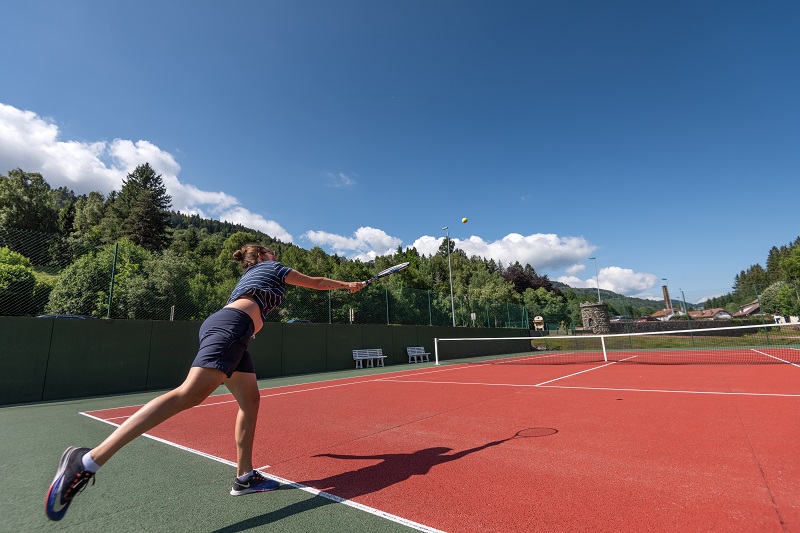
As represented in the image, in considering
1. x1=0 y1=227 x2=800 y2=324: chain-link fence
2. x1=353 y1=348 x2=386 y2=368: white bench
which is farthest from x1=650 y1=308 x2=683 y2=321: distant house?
x1=0 y1=227 x2=800 y2=324: chain-link fence

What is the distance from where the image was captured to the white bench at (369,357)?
1686cm

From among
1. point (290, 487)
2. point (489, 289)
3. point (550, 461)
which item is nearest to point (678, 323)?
point (489, 289)

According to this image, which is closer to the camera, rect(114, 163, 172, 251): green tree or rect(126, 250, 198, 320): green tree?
rect(126, 250, 198, 320): green tree

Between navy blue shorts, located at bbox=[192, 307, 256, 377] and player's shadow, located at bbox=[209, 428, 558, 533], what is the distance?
95 cm

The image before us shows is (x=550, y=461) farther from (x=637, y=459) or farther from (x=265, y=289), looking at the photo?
(x=265, y=289)

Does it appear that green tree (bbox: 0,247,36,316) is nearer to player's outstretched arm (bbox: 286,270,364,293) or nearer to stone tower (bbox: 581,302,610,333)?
player's outstretched arm (bbox: 286,270,364,293)

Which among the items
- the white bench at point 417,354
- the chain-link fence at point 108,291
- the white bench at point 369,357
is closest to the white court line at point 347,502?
the chain-link fence at point 108,291

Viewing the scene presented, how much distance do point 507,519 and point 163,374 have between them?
1151 cm

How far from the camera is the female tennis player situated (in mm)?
2082

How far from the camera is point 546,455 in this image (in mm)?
3592

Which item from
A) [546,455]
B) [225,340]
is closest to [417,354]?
[546,455]

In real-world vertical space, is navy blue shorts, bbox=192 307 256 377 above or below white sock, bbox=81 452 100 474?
above

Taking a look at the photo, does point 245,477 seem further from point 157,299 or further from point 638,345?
point 638,345

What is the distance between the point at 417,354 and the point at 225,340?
58.5 ft
